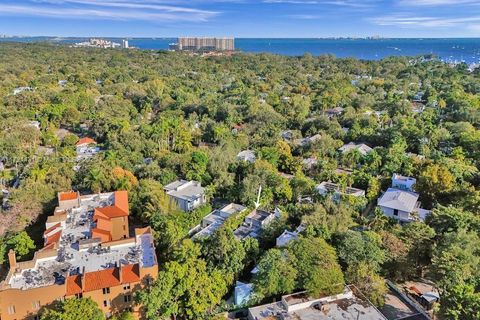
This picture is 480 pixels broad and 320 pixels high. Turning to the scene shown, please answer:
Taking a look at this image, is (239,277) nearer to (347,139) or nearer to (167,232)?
(167,232)

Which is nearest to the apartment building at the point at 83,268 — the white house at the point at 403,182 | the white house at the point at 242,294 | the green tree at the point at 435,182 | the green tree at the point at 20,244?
the green tree at the point at 20,244

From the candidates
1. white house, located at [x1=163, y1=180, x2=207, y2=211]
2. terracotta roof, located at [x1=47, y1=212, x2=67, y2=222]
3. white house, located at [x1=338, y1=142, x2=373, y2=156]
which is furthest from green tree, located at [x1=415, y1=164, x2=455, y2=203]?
terracotta roof, located at [x1=47, y1=212, x2=67, y2=222]

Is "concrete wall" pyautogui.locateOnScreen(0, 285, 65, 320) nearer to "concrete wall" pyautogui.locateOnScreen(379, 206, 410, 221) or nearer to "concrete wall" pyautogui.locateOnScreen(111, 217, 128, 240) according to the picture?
"concrete wall" pyautogui.locateOnScreen(111, 217, 128, 240)

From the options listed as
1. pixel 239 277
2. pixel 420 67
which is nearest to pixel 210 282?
pixel 239 277

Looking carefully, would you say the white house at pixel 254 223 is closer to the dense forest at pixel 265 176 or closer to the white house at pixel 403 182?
the dense forest at pixel 265 176

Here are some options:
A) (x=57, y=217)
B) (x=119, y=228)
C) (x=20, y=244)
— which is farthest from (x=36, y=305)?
(x=119, y=228)

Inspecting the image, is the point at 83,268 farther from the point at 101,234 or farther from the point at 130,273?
the point at 101,234

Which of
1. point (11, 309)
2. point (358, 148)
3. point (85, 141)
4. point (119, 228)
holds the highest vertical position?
point (358, 148)
